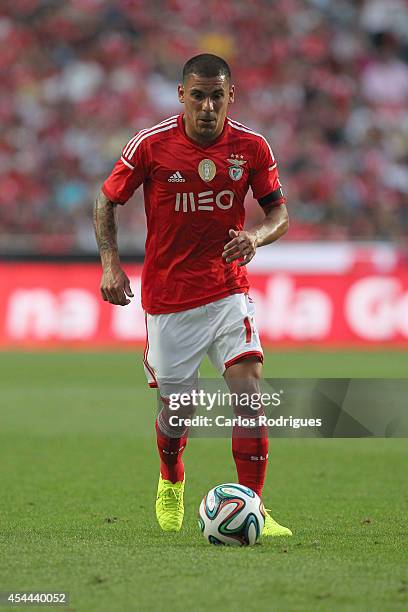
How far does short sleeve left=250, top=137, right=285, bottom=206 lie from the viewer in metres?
6.04

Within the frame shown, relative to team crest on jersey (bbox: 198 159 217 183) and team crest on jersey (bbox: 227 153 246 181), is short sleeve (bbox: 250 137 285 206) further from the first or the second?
team crest on jersey (bbox: 198 159 217 183)

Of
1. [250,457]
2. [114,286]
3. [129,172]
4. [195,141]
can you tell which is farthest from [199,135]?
[250,457]

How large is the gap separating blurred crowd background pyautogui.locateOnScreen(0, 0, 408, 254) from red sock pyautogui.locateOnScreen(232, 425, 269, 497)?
13.4m

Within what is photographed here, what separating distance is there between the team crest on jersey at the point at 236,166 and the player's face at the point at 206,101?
0.16 m

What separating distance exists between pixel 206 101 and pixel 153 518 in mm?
2308

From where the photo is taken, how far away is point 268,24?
22406 millimetres

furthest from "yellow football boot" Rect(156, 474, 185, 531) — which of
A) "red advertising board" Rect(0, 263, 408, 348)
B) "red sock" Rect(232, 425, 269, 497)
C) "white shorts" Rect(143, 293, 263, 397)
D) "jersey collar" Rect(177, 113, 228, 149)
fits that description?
"red advertising board" Rect(0, 263, 408, 348)

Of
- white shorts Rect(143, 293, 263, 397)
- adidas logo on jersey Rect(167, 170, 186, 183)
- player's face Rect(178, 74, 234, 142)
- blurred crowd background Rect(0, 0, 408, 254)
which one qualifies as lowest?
white shorts Rect(143, 293, 263, 397)

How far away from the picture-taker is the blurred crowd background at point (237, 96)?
19969mm

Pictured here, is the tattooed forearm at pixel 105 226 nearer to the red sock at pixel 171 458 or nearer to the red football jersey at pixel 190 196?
the red football jersey at pixel 190 196

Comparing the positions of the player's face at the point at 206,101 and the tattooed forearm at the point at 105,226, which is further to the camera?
the tattooed forearm at the point at 105,226

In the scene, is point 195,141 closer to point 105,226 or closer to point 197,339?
point 105,226

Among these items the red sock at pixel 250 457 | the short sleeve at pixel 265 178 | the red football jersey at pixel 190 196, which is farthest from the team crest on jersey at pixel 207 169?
the red sock at pixel 250 457

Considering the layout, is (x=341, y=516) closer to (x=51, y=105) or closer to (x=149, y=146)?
(x=149, y=146)
